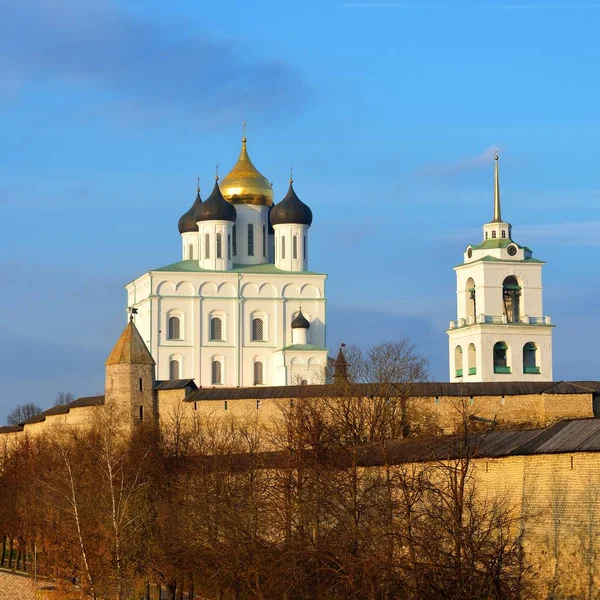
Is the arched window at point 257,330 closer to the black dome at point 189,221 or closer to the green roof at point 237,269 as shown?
the green roof at point 237,269

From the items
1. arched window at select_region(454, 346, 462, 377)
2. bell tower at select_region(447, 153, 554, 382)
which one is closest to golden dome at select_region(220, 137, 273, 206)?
bell tower at select_region(447, 153, 554, 382)

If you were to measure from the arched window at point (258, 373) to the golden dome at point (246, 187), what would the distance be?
6.22 m

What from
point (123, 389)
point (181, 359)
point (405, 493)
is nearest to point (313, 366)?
point (181, 359)

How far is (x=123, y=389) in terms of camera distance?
3809cm

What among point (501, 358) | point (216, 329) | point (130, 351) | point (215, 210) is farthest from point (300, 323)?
point (130, 351)

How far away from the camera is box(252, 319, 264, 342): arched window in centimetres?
5084

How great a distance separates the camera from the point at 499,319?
46781mm

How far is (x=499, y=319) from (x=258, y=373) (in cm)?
781

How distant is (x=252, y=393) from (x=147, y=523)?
31.7ft

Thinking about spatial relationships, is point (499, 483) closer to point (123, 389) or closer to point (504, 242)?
point (123, 389)

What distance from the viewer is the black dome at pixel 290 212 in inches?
2064

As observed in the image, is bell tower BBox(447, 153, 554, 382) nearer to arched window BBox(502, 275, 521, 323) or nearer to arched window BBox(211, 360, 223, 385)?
arched window BBox(502, 275, 521, 323)

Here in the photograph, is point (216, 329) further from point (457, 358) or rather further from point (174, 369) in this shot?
point (457, 358)

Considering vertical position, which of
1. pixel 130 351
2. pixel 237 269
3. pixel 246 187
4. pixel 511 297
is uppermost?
pixel 246 187
